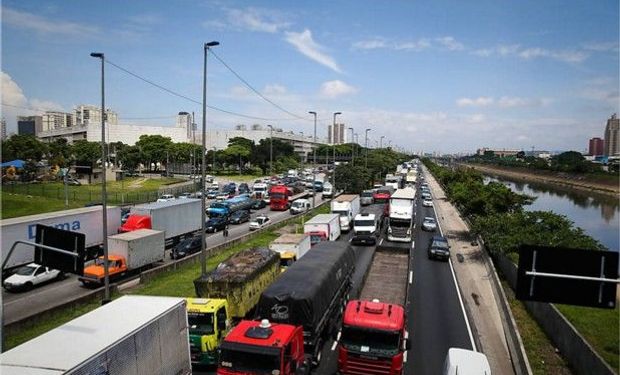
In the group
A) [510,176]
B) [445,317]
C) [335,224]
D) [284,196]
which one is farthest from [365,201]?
[510,176]

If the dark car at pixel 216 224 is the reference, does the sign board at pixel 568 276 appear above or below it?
above

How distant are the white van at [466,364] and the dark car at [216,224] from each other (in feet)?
105

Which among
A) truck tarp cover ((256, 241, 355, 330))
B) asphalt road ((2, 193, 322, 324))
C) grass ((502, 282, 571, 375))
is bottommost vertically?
asphalt road ((2, 193, 322, 324))

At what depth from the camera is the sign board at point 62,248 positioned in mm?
10352

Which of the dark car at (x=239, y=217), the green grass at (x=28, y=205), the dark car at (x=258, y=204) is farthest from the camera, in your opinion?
the dark car at (x=258, y=204)

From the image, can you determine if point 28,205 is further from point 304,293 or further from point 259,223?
point 304,293

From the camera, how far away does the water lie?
43.4 metres

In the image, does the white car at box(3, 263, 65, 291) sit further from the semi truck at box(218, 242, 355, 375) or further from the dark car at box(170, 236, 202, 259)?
the semi truck at box(218, 242, 355, 375)

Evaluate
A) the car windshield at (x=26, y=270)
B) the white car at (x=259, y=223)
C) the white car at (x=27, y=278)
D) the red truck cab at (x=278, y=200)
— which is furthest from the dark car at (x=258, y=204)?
the car windshield at (x=26, y=270)

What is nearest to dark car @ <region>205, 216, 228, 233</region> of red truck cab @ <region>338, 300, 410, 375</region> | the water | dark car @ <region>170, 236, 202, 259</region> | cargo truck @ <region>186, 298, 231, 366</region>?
dark car @ <region>170, 236, 202, 259</region>

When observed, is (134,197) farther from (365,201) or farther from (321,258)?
(321,258)

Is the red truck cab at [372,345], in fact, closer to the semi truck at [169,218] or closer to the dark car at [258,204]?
the semi truck at [169,218]

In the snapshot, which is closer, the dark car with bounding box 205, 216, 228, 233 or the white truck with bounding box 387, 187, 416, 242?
the white truck with bounding box 387, 187, 416, 242

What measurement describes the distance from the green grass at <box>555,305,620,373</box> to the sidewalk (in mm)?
2852
